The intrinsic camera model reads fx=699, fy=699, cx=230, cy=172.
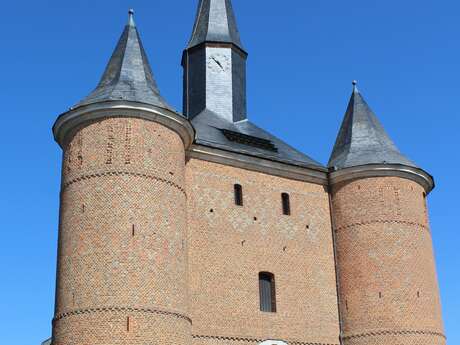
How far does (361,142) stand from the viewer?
1043 inches

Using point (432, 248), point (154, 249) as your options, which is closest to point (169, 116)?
point (154, 249)

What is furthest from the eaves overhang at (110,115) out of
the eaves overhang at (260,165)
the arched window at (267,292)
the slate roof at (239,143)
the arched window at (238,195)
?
the arched window at (267,292)

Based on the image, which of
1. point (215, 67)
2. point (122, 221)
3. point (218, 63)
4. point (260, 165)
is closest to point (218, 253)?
point (260, 165)

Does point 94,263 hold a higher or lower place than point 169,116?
lower

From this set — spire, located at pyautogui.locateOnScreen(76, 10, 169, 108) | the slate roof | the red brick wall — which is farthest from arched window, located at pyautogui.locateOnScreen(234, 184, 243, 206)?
spire, located at pyautogui.locateOnScreen(76, 10, 169, 108)

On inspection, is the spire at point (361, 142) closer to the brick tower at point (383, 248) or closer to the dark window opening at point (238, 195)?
the brick tower at point (383, 248)

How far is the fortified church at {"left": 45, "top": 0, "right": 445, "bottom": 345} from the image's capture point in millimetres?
19078

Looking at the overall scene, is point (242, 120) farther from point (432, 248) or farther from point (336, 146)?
point (432, 248)

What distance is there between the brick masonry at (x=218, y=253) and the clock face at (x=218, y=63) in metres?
6.42

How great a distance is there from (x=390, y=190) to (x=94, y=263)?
1119cm

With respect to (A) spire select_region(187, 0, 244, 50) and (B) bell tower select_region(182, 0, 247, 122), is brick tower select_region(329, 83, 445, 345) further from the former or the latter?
(A) spire select_region(187, 0, 244, 50)

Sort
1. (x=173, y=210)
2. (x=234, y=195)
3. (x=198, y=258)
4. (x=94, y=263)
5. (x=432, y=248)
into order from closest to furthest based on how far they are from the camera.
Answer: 1. (x=94, y=263)
2. (x=173, y=210)
3. (x=198, y=258)
4. (x=234, y=195)
5. (x=432, y=248)

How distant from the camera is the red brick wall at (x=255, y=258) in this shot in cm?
2150

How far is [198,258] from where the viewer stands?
21.7 metres
